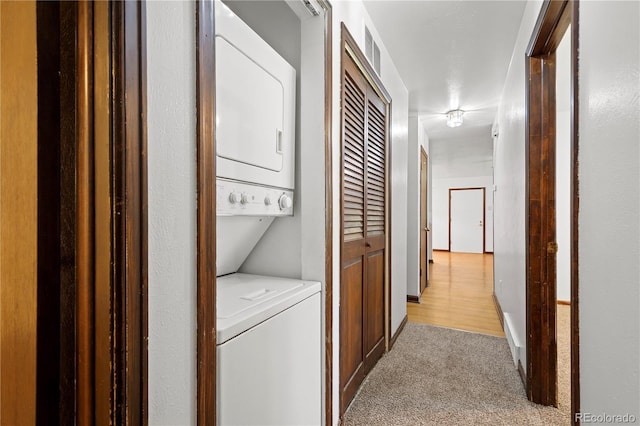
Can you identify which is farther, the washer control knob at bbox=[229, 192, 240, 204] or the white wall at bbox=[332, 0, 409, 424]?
the white wall at bbox=[332, 0, 409, 424]

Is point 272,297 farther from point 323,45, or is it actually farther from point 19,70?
point 323,45

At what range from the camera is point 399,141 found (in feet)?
9.64

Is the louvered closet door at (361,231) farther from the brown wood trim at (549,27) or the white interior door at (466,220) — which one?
the white interior door at (466,220)

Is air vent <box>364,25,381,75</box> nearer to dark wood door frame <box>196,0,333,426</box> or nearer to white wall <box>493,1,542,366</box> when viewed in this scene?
white wall <box>493,1,542,366</box>

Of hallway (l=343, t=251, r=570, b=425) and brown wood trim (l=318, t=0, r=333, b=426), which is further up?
brown wood trim (l=318, t=0, r=333, b=426)

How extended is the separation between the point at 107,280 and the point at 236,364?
18.2 inches

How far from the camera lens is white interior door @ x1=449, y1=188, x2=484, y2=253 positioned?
9000 millimetres

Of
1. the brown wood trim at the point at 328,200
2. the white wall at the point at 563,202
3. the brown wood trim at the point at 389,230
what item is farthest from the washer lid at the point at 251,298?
the white wall at the point at 563,202

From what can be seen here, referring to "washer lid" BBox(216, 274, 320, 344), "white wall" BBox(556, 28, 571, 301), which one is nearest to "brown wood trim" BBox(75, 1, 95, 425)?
"washer lid" BBox(216, 274, 320, 344)

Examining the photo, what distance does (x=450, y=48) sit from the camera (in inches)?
99.1

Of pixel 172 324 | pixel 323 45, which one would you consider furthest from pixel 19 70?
pixel 323 45

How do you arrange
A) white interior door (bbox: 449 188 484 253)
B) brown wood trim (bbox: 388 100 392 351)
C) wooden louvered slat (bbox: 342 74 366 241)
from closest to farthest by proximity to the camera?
wooden louvered slat (bbox: 342 74 366 241), brown wood trim (bbox: 388 100 392 351), white interior door (bbox: 449 188 484 253)

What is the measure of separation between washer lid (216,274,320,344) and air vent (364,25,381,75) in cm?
156

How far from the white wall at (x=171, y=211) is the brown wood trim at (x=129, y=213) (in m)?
0.03
